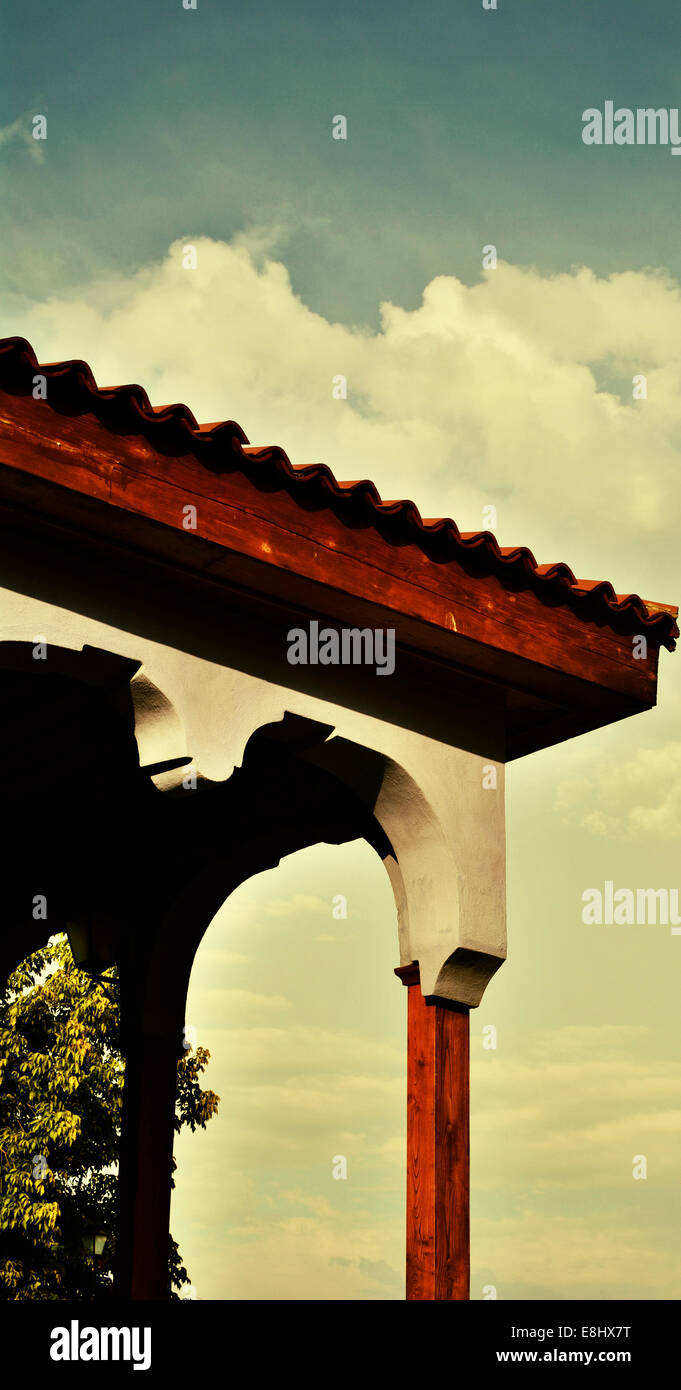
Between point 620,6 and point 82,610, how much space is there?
824 centimetres

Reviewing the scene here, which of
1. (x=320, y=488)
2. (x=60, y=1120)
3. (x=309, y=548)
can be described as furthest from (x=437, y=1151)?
(x=60, y=1120)

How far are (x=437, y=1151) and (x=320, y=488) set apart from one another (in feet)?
8.26

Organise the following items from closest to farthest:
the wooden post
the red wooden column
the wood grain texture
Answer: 1. the wood grain texture
2. the red wooden column
3. the wooden post

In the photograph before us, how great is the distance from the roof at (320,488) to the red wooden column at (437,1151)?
5.65ft

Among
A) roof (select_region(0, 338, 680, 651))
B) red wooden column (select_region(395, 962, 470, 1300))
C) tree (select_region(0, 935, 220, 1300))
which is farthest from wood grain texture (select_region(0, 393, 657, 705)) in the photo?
tree (select_region(0, 935, 220, 1300))

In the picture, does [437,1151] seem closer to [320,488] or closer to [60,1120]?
[320,488]

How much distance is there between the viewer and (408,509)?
5.70 meters

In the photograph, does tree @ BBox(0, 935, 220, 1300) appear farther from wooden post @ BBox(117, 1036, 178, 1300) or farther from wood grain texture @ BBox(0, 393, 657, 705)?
wood grain texture @ BBox(0, 393, 657, 705)

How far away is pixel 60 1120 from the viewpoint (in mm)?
18328

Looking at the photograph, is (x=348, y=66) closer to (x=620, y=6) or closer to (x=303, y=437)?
(x=620, y=6)

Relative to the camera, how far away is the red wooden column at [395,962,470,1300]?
543 cm

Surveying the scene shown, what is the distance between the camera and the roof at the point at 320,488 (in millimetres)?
4855

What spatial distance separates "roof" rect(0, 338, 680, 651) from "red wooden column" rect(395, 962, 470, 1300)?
1721mm

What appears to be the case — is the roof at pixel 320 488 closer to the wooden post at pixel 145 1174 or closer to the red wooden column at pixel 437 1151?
the red wooden column at pixel 437 1151
